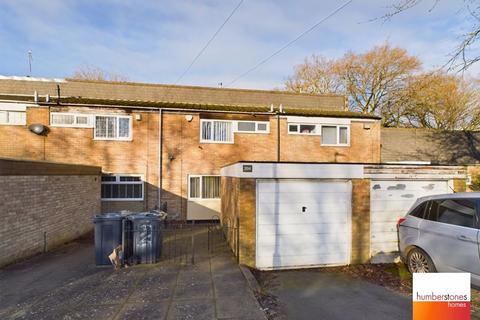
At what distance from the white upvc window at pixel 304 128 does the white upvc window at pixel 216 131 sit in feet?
9.98

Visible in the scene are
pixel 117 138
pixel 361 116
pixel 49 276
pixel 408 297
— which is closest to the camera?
pixel 408 297

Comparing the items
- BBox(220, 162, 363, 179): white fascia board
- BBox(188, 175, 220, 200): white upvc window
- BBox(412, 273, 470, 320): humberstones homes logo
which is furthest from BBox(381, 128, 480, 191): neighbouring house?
BBox(412, 273, 470, 320): humberstones homes logo

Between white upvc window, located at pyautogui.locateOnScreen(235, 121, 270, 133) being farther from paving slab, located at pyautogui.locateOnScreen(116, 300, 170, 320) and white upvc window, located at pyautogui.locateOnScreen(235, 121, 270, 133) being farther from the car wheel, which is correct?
paving slab, located at pyautogui.locateOnScreen(116, 300, 170, 320)

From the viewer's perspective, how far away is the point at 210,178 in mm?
11945

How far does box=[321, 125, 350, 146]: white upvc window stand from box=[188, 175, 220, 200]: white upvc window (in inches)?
231

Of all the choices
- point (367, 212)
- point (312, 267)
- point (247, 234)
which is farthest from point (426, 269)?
point (247, 234)

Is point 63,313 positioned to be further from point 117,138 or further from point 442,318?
point 117,138

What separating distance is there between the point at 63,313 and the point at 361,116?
1357cm

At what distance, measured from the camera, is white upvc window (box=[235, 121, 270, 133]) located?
12305 mm

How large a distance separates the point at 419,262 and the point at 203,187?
8.49 meters

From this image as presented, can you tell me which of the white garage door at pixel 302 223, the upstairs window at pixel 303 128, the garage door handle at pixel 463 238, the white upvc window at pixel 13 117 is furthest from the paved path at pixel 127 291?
the upstairs window at pixel 303 128

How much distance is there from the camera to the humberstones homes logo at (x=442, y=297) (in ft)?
6.23

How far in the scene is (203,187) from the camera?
11.8 metres

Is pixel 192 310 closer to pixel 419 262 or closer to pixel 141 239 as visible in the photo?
pixel 141 239
